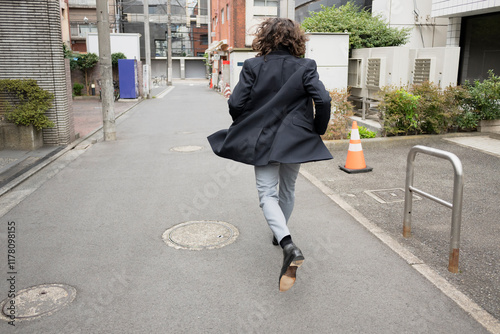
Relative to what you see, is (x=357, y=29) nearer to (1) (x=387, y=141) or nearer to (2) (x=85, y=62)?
(1) (x=387, y=141)

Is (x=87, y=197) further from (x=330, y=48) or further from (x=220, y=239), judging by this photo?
(x=330, y=48)

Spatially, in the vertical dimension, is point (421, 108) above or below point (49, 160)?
above

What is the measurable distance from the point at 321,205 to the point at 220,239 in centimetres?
164

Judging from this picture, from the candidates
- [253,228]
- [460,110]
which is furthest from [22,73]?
[460,110]

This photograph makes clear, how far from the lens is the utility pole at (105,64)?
10.7 meters

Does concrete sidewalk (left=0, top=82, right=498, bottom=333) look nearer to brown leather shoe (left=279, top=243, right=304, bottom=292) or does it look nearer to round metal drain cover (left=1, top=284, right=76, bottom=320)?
round metal drain cover (left=1, top=284, right=76, bottom=320)

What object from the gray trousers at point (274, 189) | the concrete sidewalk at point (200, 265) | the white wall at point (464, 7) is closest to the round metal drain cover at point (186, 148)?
the concrete sidewalk at point (200, 265)

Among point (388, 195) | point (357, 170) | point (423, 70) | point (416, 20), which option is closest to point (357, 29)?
point (423, 70)

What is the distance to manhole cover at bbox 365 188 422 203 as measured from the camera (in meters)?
5.91

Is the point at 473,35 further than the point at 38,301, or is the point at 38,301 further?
the point at 473,35

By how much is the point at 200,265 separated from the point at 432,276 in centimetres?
191

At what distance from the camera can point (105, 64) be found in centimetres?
1087

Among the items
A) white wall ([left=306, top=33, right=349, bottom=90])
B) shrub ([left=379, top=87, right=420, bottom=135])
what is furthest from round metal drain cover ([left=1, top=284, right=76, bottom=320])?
white wall ([left=306, top=33, right=349, bottom=90])

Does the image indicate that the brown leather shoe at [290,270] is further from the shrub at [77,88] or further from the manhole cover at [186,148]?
the shrub at [77,88]
